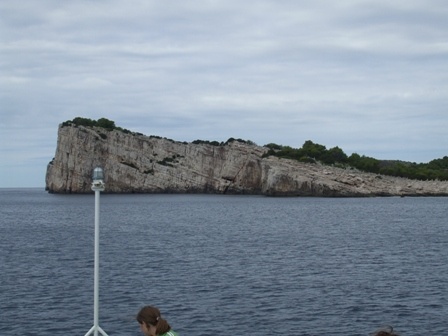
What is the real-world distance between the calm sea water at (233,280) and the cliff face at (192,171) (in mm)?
91094

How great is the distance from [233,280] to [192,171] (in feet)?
475

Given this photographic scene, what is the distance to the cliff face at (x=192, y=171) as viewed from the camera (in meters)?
168

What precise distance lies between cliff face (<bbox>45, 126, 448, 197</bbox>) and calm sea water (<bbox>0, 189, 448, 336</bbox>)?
91094 mm

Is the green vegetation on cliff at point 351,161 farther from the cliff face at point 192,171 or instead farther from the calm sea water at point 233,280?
the calm sea water at point 233,280

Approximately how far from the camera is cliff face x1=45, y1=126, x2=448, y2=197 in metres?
168

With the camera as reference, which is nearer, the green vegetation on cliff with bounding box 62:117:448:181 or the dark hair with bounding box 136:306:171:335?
the dark hair with bounding box 136:306:171:335

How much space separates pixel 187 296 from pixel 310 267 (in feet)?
42.5

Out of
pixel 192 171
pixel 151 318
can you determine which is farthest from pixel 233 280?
pixel 192 171

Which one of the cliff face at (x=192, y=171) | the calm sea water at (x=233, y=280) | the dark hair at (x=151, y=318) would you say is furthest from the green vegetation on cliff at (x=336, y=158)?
the dark hair at (x=151, y=318)

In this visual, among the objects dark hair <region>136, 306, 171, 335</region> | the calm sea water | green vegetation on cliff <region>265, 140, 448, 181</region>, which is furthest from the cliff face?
dark hair <region>136, 306, 171, 335</region>

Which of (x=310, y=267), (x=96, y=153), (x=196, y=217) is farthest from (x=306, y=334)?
(x=96, y=153)

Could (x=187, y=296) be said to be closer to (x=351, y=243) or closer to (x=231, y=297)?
(x=231, y=297)

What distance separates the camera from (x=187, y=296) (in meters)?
34.6

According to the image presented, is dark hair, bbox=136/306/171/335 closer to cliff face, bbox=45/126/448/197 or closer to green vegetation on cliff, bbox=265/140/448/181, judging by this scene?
cliff face, bbox=45/126/448/197
